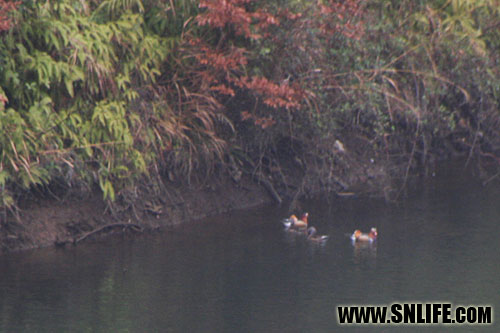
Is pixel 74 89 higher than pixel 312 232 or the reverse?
higher

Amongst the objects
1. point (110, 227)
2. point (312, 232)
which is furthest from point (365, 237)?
point (110, 227)

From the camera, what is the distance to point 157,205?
11859 millimetres

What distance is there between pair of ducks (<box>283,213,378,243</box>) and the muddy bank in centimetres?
80

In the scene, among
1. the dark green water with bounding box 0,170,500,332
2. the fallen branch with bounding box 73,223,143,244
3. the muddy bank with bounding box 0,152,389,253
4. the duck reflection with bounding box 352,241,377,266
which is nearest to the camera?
the dark green water with bounding box 0,170,500,332

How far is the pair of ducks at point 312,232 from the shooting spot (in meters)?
11.1

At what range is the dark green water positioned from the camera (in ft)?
27.9

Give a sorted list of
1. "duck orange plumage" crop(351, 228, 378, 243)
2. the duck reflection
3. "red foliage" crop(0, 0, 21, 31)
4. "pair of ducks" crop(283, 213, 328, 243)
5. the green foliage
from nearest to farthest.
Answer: "red foliage" crop(0, 0, 21, 31) → the green foliage → the duck reflection → "duck orange plumage" crop(351, 228, 378, 243) → "pair of ducks" crop(283, 213, 328, 243)

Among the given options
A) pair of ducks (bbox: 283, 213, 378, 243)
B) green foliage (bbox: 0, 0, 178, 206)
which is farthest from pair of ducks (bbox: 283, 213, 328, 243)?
green foliage (bbox: 0, 0, 178, 206)

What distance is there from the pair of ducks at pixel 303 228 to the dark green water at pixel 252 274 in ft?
0.45

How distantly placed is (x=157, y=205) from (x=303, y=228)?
1863 mm

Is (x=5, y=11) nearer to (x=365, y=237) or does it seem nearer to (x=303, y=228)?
(x=303, y=228)

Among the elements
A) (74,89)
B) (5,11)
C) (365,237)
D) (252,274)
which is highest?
(5,11)

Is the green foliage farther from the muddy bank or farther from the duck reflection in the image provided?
the duck reflection

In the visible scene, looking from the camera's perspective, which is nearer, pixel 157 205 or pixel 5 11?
pixel 5 11
